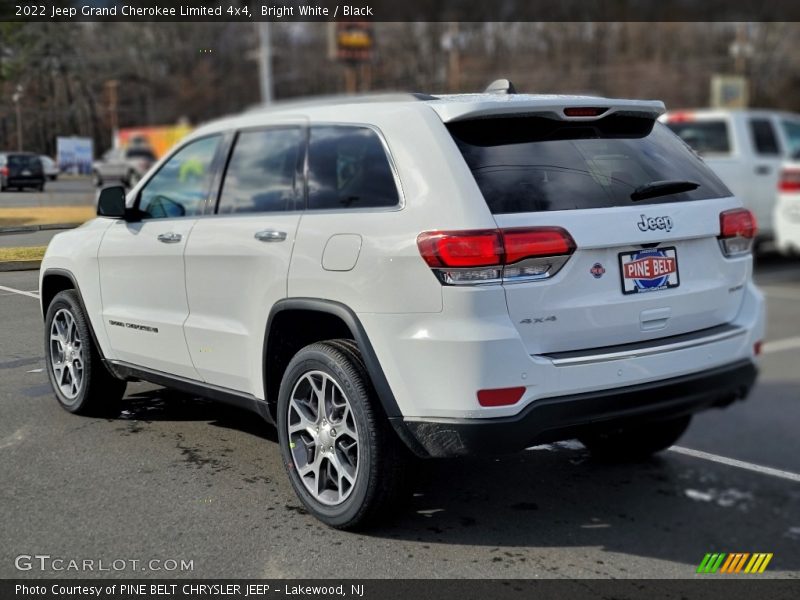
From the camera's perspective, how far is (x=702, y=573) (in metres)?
3.54

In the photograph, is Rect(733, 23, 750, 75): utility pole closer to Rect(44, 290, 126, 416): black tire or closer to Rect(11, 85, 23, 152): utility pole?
Rect(44, 290, 126, 416): black tire

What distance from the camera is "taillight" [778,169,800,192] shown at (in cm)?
1173

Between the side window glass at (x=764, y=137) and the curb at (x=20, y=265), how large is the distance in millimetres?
10879

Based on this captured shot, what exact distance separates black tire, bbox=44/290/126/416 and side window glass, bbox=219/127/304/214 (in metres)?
0.87

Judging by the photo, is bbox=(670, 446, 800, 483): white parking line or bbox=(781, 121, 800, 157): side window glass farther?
bbox=(781, 121, 800, 157): side window glass

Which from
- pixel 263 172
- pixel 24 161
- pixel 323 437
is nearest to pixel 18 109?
pixel 24 161

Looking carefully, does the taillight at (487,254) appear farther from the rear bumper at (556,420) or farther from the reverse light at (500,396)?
the rear bumper at (556,420)

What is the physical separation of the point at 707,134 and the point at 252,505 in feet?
33.6

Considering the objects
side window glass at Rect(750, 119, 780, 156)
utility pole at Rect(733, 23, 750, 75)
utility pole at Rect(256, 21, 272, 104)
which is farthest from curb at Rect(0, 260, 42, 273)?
utility pole at Rect(733, 23, 750, 75)

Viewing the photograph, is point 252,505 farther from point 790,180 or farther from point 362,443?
point 790,180

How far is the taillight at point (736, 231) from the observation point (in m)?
3.79

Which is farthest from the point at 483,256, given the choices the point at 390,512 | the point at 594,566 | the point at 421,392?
the point at 594,566

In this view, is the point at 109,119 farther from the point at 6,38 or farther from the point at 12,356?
the point at 12,356

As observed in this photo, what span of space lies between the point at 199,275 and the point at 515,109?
1.56 metres
